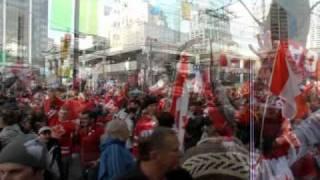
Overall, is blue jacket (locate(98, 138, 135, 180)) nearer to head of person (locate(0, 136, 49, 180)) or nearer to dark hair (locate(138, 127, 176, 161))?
dark hair (locate(138, 127, 176, 161))

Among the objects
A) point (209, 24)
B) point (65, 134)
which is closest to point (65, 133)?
point (65, 134)

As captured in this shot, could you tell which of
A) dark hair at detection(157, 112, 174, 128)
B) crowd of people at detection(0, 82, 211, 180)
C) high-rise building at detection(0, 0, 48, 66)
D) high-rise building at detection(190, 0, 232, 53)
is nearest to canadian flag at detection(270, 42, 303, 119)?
crowd of people at detection(0, 82, 211, 180)

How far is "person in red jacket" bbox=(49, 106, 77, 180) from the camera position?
681 centimetres

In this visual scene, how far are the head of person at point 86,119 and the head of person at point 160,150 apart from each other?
461 cm

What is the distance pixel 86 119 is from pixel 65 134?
53 cm

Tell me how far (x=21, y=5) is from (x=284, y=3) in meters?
34.8

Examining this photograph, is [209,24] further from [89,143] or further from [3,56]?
[3,56]

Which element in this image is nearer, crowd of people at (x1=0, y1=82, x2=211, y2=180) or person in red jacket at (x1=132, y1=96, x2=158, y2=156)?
crowd of people at (x1=0, y1=82, x2=211, y2=180)

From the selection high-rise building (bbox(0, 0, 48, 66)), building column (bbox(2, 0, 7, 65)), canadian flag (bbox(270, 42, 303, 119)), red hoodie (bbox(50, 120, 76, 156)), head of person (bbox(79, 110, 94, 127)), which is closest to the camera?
canadian flag (bbox(270, 42, 303, 119))

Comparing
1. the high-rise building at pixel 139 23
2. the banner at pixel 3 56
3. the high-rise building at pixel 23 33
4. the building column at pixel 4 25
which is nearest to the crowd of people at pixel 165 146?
the high-rise building at pixel 139 23

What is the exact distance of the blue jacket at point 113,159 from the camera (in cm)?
519

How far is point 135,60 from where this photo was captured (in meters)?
32.9

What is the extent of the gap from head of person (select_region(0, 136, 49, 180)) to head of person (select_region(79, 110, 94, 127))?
5070mm

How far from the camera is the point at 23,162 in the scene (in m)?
2.53
